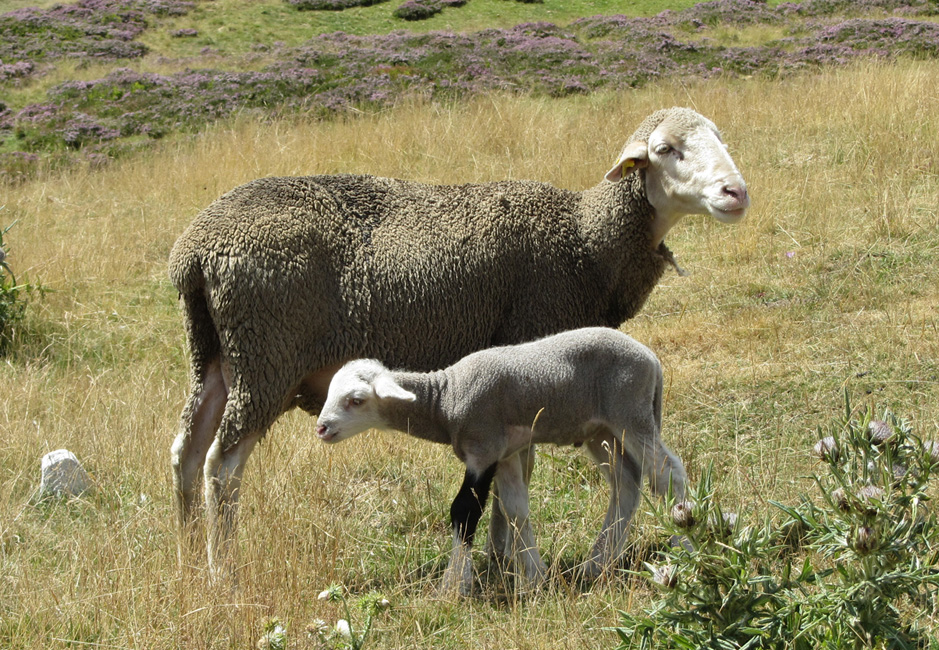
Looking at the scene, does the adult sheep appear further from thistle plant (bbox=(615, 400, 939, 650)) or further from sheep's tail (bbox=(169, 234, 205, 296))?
thistle plant (bbox=(615, 400, 939, 650))

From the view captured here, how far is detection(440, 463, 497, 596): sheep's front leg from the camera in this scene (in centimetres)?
370

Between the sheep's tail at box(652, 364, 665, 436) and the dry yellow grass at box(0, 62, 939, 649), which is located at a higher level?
the sheep's tail at box(652, 364, 665, 436)

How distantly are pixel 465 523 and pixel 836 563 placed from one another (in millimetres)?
1511

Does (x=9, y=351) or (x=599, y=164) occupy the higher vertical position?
(x=599, y=164)

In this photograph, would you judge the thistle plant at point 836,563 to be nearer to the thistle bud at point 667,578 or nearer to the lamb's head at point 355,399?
the thistle bud at point 667,578

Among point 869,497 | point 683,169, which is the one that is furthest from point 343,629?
point 683,169

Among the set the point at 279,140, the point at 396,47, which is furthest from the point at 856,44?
the point at 279,140

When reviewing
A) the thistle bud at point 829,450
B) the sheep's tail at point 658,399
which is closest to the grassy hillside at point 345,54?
the sheep's tail at point 658,399

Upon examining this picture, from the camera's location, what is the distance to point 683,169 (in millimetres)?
4301

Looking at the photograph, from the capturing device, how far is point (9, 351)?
290 inches

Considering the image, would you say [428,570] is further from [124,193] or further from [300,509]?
[124,193]

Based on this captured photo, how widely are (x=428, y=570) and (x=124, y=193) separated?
29.7ft

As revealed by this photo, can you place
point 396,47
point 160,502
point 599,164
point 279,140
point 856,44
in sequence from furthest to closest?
point 396,47 → point 856,44 → point 279,140 → point 599,164 → point 160,502

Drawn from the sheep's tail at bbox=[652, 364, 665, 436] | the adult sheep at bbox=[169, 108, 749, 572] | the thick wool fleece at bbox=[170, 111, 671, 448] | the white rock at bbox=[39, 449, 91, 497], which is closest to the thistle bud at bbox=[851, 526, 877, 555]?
the sheep's tail at bbox=[652, 364, 665, 436]
